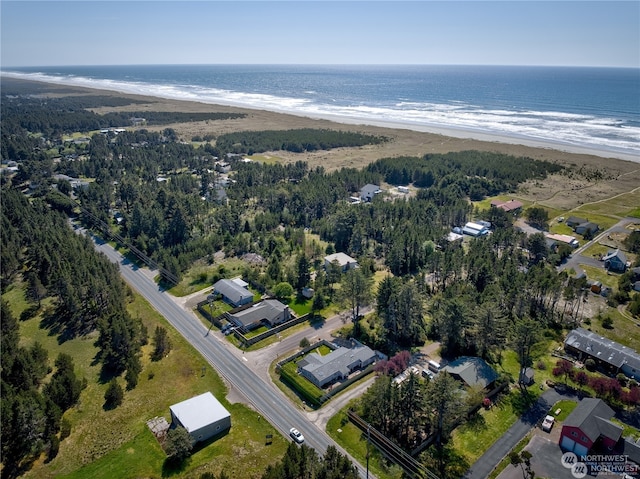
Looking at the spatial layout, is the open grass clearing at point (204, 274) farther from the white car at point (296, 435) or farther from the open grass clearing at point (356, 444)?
the open grass clearing at point (356, 444)

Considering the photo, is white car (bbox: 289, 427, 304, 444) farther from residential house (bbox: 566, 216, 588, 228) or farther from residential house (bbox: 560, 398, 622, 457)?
residential house (bbox: 566, 216, 588, 228)

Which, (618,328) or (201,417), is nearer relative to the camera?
(201,417)

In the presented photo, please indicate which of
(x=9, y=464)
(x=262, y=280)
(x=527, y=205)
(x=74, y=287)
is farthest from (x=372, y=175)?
(x=9, y=464)

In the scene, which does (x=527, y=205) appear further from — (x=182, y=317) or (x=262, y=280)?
(x=182, y=317)

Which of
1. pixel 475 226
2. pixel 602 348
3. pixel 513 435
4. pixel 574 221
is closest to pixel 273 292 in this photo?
pixel 513 435

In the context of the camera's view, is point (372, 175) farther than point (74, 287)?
Yes

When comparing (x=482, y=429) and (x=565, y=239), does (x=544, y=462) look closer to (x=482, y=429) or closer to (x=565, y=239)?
(x=482, y=429)

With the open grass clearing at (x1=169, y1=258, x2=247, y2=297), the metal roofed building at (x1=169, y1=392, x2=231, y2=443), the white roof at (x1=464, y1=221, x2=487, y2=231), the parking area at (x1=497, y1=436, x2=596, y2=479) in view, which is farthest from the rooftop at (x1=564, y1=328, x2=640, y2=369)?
the open grass clearing at (x1=169, y1=258, x2=247, y2=297)
